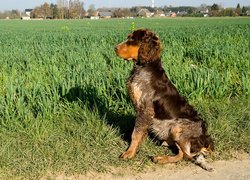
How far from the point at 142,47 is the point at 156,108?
2.56 feet

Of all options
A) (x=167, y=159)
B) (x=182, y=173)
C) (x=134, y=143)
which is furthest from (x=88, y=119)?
(x=182, y=173)

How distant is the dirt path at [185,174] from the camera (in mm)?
3779

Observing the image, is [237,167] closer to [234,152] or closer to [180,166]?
[234,152]

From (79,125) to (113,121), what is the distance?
1.85 feet

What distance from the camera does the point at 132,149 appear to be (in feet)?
13.7

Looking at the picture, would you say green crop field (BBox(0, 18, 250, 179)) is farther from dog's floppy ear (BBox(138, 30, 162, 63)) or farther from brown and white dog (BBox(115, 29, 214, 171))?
dog's floppy ear (BBox(138, 30, 162, 63))

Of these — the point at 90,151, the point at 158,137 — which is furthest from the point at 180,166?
the point at 90,151

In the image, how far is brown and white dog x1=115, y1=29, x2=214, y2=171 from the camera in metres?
4.07

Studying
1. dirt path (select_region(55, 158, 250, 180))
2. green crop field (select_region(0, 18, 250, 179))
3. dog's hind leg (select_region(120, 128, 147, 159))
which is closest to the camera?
dirt path (select_region(55, 158, 250, 180))

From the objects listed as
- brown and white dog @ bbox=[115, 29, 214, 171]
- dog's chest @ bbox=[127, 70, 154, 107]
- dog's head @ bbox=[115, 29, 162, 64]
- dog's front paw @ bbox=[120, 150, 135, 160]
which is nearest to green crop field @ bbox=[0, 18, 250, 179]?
dog's front paw @ bbox=[120, 150, 135, 160]

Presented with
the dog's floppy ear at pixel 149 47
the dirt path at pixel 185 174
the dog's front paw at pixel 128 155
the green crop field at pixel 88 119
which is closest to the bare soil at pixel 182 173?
the dirt path at pixel 185 174

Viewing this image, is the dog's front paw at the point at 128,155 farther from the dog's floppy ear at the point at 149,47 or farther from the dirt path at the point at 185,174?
the dog's floppy ear at the point at 149,47

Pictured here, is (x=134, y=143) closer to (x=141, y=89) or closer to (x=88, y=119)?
(x=141, y=89)

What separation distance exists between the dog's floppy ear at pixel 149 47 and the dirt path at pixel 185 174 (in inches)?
53.4
